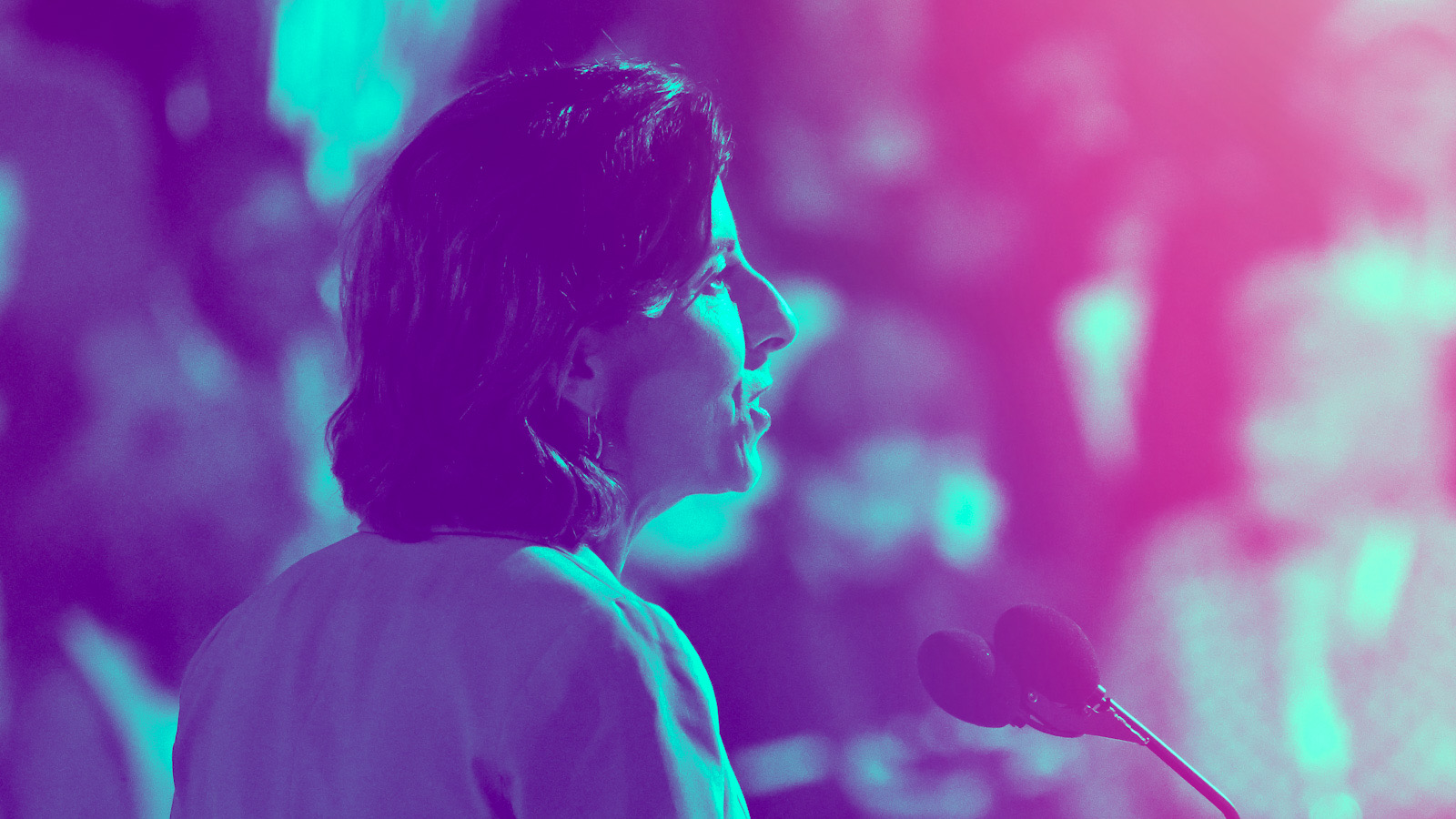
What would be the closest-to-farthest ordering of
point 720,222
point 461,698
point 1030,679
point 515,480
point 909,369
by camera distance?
point 461,698 < point 515,480 < point 720,222 < point 1030,679 < point 909,369

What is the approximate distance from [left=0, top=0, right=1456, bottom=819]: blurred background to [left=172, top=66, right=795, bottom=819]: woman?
386mm

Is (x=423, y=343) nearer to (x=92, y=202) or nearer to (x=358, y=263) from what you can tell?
(x=358, y=263)

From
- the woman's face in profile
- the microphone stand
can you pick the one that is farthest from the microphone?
the woman's face in profile

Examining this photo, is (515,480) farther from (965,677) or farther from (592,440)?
(965,677)

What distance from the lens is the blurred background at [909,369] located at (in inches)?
36.9

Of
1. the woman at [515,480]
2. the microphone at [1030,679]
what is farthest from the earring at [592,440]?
the microphone at [1030,679]

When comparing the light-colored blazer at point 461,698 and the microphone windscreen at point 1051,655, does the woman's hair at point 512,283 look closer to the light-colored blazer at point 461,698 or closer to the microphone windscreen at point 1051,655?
the light-colored blazer at point 461,698

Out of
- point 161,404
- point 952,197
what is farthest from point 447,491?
point 952,197

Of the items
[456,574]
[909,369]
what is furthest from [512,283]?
[909,369]

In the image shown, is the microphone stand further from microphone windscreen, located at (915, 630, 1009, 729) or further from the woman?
the woman

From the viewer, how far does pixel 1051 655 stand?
2.49ft

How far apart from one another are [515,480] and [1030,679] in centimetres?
44

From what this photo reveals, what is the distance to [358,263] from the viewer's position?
0.67 metres

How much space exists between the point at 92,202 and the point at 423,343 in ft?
1.81
